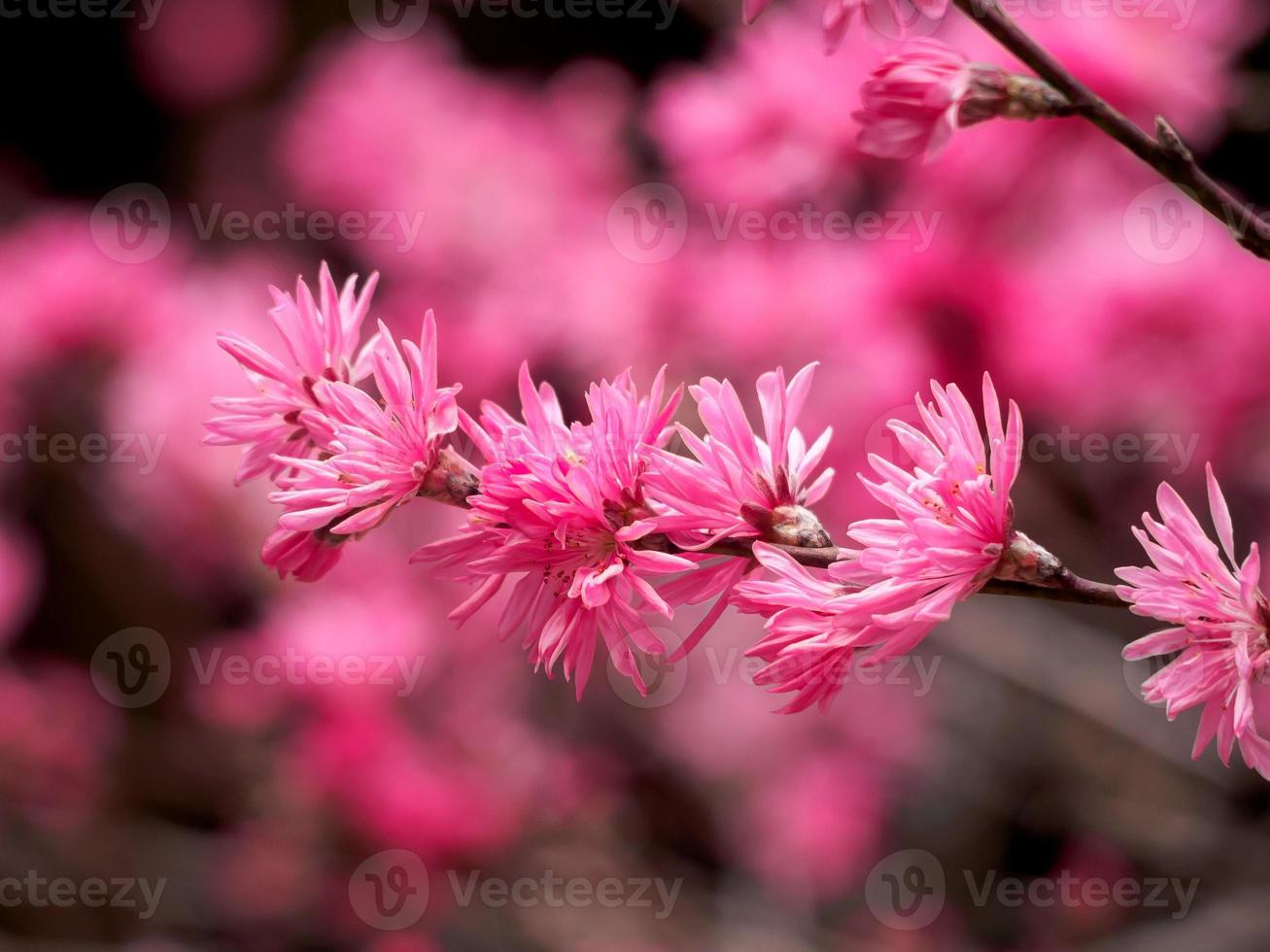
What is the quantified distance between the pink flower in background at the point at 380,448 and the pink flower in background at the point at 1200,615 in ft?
0.98

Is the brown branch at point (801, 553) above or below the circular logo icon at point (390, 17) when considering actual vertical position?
below

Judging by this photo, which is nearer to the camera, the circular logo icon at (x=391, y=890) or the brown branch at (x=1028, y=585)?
the brown branch at (x=1028, y=585)

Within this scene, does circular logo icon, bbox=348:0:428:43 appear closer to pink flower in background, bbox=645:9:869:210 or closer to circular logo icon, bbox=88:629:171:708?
pink flower in background, bbox=645:9:869:210

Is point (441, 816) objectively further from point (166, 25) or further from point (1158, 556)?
point (166, 25)

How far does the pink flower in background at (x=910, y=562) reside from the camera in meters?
0.45

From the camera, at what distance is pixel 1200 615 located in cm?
46

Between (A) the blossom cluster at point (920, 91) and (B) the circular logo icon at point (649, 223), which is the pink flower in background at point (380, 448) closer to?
(A) the blossom cluster at point (920, 91)

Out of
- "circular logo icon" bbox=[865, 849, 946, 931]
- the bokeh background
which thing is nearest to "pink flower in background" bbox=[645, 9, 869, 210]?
the bokeh background

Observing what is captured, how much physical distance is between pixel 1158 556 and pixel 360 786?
124cm

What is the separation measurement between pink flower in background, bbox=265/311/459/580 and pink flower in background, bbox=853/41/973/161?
0.26 meters

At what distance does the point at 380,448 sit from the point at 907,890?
1.49 metres

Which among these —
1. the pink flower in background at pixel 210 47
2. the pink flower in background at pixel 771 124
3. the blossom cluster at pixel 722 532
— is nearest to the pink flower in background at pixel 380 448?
the blossom cluster at pixel 722 532

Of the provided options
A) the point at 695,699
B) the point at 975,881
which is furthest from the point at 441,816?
the point at 975,881

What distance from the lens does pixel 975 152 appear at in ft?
3.61
